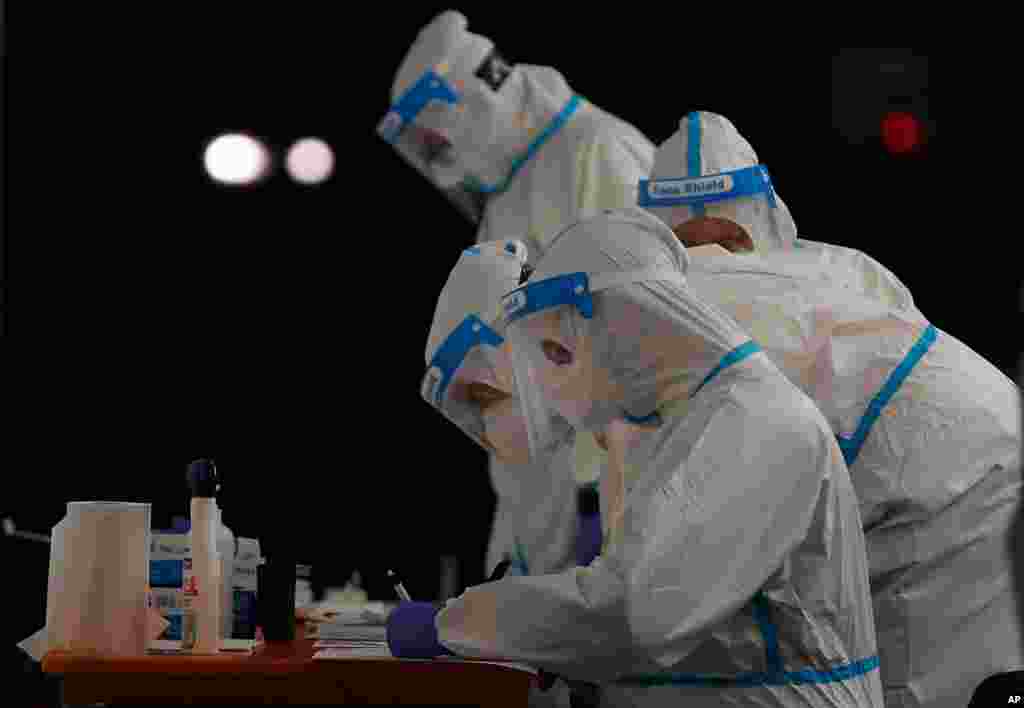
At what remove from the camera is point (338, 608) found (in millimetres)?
3305

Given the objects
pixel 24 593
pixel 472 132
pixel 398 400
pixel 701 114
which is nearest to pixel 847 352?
pixel 701 114

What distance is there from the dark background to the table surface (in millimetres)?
3271

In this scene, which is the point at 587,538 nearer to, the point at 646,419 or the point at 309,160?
the point at 646,419

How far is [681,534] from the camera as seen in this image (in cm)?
219

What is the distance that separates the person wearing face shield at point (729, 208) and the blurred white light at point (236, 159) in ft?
9.45

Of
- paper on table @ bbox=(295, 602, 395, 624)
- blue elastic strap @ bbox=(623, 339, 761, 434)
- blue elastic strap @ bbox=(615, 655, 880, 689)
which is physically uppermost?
blue elastic strap @ bbox=(623, 339, 761, 434)

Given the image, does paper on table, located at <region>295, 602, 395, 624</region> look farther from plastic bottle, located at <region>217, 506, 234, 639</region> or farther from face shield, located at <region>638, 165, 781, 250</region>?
face shield, located at <region>638, 165, 781, 250</region>

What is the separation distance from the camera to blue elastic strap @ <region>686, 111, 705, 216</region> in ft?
11.3

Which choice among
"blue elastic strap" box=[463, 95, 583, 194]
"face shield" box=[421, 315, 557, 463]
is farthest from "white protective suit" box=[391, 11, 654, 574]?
"face shield" box=[421, 315, 557, 463]

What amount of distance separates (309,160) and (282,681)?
4.05m

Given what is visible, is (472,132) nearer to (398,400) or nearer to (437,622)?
(398,400)

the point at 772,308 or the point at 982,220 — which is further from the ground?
the point at 982,220

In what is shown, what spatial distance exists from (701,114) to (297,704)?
1.80 meters

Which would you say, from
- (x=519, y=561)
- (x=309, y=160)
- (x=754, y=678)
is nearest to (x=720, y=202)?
(x=519, y=561)
